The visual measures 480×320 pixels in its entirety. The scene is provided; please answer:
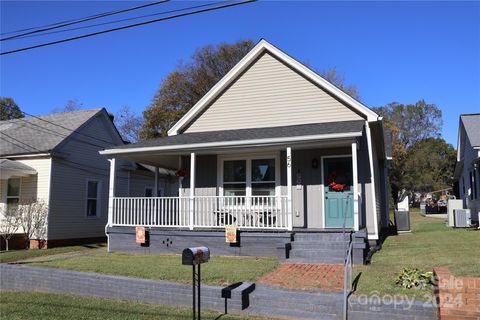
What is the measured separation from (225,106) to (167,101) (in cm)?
2179

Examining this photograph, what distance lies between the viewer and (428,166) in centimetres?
5538

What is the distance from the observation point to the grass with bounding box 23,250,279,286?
8500 millimetres

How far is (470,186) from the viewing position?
2119cm

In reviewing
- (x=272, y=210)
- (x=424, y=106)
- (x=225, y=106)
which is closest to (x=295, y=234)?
(x=272, y=210)

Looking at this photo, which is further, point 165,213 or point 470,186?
point 470,186

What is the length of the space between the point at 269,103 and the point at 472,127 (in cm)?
1152

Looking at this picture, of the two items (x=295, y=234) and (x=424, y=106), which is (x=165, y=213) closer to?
(x=295, y=234)

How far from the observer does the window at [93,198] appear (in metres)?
18.4

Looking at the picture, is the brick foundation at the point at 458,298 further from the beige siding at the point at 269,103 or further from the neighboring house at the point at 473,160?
the neighboring house at the point at 473,160

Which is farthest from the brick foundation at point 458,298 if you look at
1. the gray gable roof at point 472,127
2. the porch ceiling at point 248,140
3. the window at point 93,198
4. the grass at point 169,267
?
the window at point 93,198

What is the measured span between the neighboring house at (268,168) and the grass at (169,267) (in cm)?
78

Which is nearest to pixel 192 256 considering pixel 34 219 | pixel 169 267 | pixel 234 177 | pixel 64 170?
pixel 169 267

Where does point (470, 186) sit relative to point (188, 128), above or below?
below

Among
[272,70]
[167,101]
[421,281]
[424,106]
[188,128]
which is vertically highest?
[424,106]
